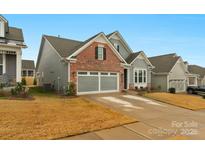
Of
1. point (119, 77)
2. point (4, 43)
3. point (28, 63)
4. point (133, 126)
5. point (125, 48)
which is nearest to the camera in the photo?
point (133, 126)

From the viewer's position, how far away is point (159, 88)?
2317 cm

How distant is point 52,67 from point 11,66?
190 inches

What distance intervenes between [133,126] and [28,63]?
35.5 m

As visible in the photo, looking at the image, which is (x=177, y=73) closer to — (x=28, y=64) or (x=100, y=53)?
(x=100, y=53)

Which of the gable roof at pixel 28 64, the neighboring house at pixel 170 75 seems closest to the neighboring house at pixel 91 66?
the neighboring house at pixel 170 75

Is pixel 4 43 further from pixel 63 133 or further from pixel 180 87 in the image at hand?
pixel 180 87

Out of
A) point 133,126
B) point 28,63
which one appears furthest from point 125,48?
point 28,63

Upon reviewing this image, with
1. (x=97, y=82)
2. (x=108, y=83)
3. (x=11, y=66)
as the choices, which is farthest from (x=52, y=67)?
(x=108, y=83)

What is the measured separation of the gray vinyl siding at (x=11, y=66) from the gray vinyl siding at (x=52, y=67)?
4036 mm

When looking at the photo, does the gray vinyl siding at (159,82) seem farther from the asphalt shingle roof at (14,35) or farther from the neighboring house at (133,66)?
the asphalt shingle roof at (14,35)

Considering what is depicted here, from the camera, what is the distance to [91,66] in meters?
15.5

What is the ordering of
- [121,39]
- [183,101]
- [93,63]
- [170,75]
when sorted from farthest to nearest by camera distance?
1. [170,75]
2. [121,39]
3. [93,63]
4. [183,101]

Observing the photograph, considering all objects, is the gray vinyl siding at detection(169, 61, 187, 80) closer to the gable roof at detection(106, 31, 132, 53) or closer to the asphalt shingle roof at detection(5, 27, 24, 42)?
the gable roof at detection(106, 31, 132, 53)

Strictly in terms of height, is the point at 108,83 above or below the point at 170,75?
below
